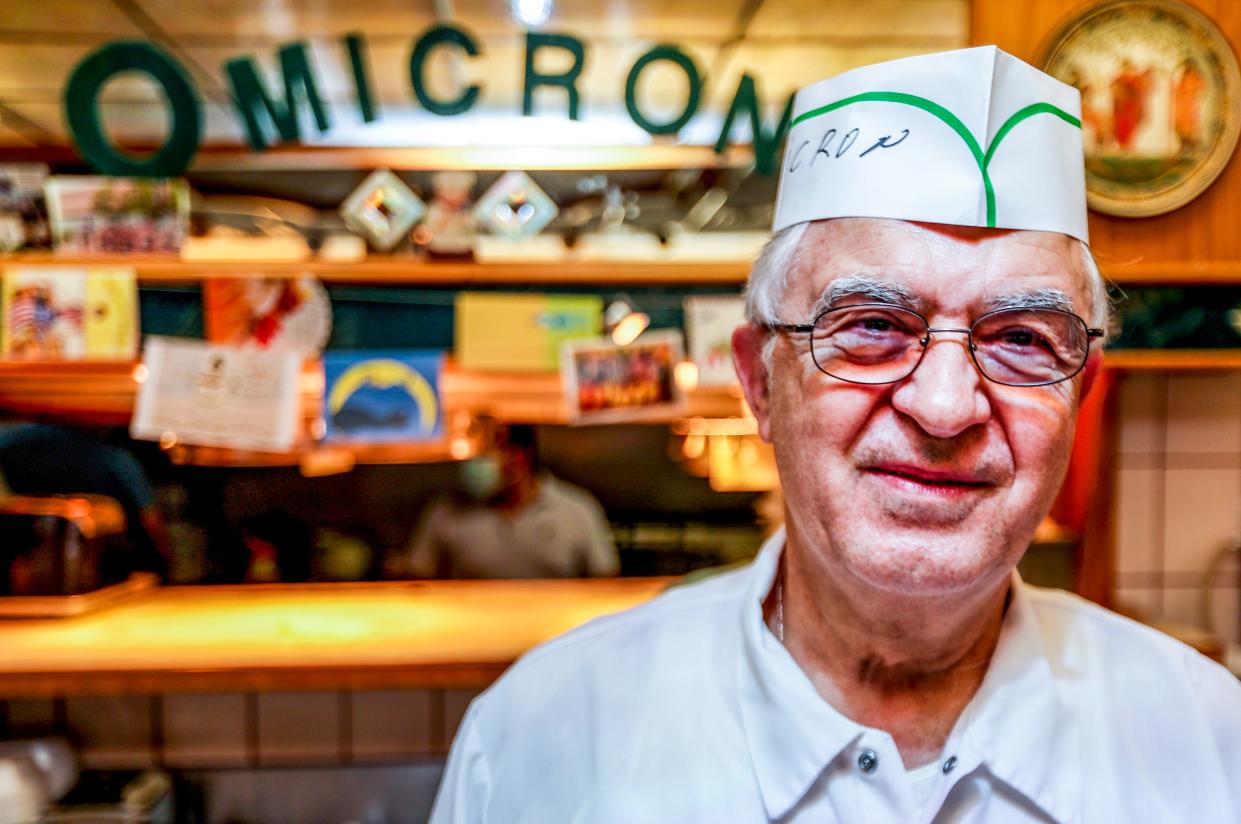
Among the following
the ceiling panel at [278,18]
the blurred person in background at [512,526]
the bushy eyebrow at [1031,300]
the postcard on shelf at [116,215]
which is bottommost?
the blurred person in background at [512,526]

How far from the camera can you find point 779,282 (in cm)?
95

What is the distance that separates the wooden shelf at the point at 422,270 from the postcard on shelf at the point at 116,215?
0.03 meters

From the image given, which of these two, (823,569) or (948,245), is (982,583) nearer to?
A: (823,569)

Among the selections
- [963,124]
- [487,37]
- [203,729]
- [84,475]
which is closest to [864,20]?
A: [487,37]

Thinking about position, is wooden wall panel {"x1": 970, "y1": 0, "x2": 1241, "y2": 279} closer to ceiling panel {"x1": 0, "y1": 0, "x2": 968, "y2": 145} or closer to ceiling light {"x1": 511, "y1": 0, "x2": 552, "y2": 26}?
ceiling light {"x1": 511, "y1": 0, "x2": 552, "y2": 26}

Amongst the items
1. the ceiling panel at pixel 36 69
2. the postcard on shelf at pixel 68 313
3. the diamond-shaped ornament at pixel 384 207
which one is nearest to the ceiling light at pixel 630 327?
the diamond-shaped ornament at pixel 384 207

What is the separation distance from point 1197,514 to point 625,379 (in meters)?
1.40

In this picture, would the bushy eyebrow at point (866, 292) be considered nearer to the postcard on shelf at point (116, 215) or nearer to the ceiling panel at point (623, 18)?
the postcard on shelf at point (116, 215)

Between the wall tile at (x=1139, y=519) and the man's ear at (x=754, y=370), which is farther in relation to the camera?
the wall tile at (x=1139, y=519)

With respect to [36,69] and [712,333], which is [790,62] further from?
[36,69]

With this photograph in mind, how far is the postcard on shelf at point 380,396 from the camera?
1796mm

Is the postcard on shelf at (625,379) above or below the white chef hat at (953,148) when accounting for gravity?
below

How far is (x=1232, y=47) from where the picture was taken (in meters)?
1.59

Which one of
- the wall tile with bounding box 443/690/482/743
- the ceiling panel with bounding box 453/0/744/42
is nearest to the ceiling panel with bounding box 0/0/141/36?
the ceiling panel with bounding box 453/0/744/42
